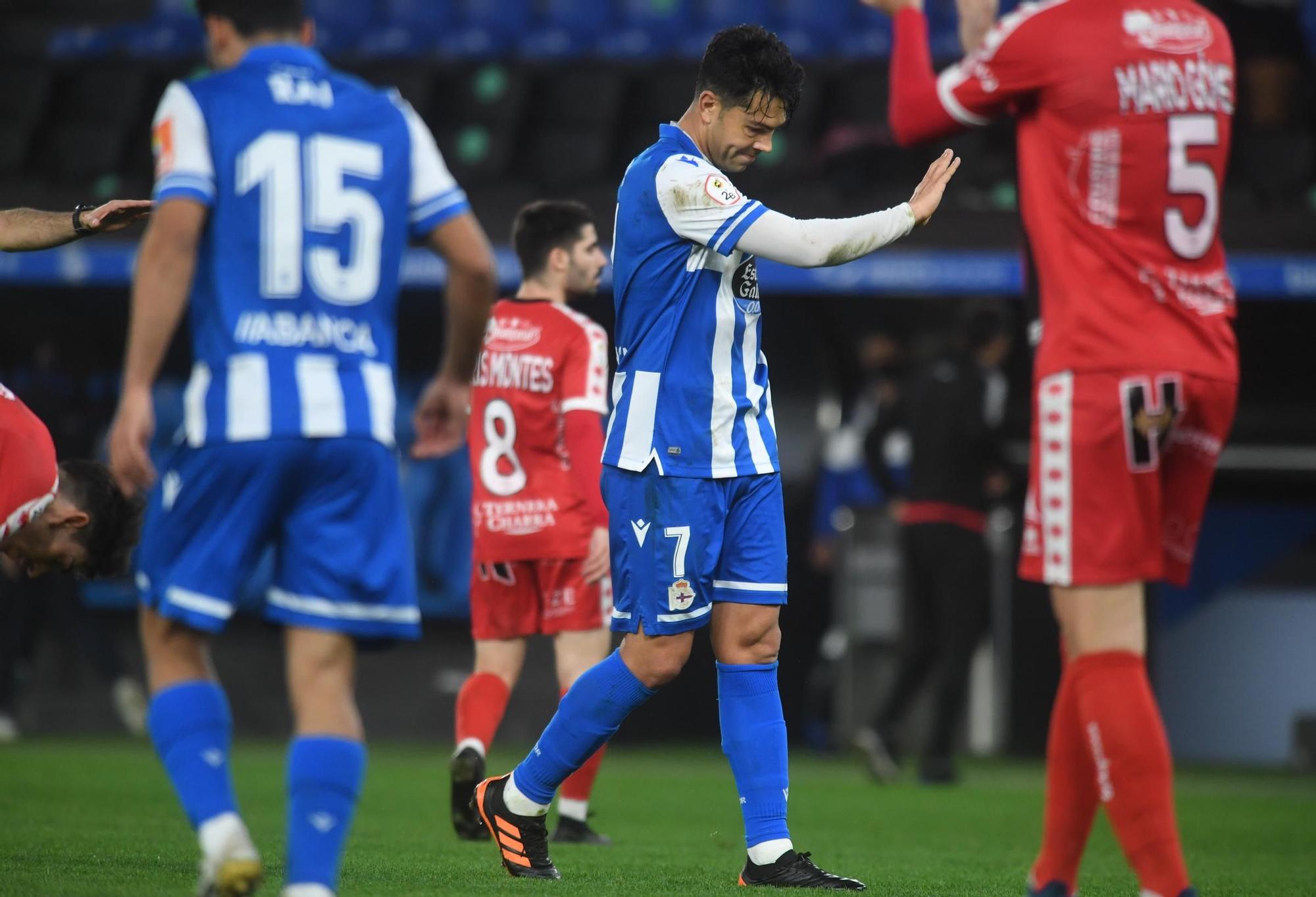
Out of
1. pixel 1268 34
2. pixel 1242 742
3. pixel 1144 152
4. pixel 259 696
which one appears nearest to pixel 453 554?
pixel 259 696

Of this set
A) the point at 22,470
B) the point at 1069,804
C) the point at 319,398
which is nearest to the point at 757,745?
the point at 1069,804

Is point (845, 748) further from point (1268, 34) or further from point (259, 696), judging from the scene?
point (1268, 34)

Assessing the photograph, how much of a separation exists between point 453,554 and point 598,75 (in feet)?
14.3

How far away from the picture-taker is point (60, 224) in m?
Answer: 4.34

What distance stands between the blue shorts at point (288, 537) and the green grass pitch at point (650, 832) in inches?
36.7

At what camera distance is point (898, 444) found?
12492 mm

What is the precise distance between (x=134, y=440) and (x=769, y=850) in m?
2.06

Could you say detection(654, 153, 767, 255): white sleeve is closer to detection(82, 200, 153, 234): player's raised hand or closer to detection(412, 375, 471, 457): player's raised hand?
detection(412, 375, 471, 457): player's raised hand

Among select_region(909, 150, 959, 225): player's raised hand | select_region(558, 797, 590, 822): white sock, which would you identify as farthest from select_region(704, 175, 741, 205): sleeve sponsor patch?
select_region(558, 797, 590, 822): white sock

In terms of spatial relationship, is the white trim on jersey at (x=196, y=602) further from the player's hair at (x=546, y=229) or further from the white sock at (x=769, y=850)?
the player's hair at (x=546, y=229)

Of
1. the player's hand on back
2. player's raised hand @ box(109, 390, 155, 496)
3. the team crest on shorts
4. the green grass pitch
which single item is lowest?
the green grass pitch

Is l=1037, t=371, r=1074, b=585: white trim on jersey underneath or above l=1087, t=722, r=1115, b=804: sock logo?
above

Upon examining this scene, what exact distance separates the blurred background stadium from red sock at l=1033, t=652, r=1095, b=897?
22.6 ft

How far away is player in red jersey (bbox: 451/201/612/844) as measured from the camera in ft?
20.3
